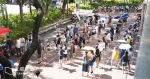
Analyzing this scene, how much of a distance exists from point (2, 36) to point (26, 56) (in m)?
8.07

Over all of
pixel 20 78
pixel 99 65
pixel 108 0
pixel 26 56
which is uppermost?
pixel 108 0

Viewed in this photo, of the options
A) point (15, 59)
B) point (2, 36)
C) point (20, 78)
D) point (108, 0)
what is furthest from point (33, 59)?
point (108, 0)

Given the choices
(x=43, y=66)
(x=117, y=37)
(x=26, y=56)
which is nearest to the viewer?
(x=26, y=56)

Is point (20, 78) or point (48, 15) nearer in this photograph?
point (20, 78)

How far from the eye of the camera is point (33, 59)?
12.6 meters

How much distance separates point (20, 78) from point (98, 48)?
20.8ft

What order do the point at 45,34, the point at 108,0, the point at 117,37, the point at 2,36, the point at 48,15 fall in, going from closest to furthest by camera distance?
the point at 2,36
the point at 117,37
the point at 45,34
the point at 48,15
the point at 108,0

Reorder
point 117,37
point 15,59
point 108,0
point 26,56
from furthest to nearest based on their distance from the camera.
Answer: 1. point 108,0
2. point 117,37
3. point 15,59
4. point 26,56

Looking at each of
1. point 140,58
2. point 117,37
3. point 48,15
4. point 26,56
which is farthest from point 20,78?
point 48,15

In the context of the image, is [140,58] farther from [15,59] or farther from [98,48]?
[15,59]

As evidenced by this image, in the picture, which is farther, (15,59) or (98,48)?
(15,59)

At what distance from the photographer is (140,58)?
3.95 metres

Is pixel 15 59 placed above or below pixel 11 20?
below

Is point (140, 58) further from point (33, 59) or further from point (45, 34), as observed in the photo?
point (45, 34)
